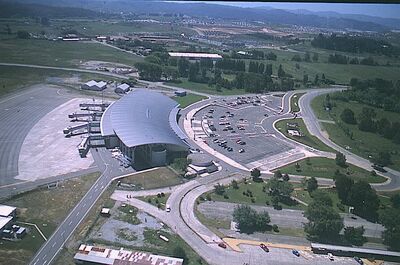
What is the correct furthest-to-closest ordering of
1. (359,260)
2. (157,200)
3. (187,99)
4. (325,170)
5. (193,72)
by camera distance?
1. (193,72)
2. (187,99)
3. (325,170)
4. (157,200)
5. (359,260)

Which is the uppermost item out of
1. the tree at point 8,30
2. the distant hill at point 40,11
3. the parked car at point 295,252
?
the distant hill at point 40,11

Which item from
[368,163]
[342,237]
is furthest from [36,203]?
[368,163]

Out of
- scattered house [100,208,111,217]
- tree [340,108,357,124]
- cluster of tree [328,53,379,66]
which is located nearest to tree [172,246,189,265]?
scattered house [100,208,111,217]

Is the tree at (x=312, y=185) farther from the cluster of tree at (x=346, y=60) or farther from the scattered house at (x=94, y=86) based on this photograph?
the cluster of tree at (x=346, y=60)

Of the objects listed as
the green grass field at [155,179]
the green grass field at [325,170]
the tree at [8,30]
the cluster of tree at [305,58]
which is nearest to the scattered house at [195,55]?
the cluster of tree at [305,58]

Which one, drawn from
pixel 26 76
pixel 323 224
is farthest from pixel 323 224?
pixel 26 76

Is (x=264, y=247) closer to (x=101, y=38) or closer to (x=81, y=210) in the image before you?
(x=81, y=210)
